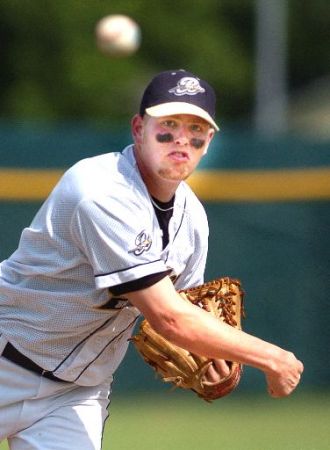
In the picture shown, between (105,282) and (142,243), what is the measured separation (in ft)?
0.58

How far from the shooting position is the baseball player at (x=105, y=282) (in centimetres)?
435

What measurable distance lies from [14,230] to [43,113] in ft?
39.5

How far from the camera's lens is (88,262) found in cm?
448

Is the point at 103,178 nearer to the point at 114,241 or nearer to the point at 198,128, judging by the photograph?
the point at 114,241

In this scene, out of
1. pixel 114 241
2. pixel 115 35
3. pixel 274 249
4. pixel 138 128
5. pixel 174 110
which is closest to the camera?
pixel 114 241

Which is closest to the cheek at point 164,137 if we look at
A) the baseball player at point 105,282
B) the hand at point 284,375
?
the baseball player at point 105,282

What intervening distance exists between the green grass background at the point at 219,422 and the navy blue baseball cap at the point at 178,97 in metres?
3.23

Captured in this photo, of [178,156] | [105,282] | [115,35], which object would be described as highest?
[178,156]

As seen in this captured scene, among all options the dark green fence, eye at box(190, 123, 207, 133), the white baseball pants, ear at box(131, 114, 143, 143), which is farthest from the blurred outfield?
eye at box(190, 123, 207, 133)

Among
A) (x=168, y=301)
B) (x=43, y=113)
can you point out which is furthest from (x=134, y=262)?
(x=43, y=113)

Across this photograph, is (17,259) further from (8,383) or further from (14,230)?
(14,230)

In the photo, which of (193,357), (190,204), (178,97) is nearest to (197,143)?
(178,97)

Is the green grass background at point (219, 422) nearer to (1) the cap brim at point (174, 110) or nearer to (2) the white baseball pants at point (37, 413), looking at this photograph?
(2) the white baseball pants at point (37, 413)

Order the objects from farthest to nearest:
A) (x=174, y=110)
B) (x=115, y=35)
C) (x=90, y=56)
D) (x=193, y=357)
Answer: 1. (x=90, y=56)
2. (x=115, y=35)
3. (x=193, y=357)
4. (x=174, y=110)
